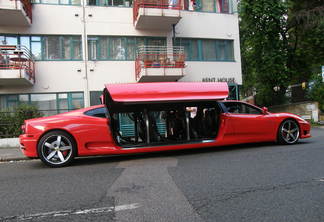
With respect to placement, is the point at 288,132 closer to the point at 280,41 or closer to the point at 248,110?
the point at 248,110

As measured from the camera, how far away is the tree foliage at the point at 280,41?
60.5ft

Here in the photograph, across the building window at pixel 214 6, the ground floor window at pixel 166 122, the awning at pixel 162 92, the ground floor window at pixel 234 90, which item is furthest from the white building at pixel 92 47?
the awning at pixel 162 92

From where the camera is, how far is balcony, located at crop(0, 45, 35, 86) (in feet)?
40.9

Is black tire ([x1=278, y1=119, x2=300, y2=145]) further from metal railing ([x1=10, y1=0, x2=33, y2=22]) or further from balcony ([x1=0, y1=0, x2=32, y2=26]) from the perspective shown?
metal railing ([x1=10, y1=0, x2=33, y2=22])

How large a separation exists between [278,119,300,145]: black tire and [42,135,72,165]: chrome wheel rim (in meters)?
5.82

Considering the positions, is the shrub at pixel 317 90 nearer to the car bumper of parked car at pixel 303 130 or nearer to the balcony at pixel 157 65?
the balcony at pixel 157 65

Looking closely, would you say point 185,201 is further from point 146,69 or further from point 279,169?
point 146,69

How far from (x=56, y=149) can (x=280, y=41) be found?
19181 mm

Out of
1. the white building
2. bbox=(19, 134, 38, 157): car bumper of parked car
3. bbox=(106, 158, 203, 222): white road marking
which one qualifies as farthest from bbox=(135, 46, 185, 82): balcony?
bbox=(106, 158, 203, 222): white road marking

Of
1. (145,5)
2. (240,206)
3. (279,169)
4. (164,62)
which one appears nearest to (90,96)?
(164,62)

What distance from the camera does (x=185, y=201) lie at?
10.7 feet

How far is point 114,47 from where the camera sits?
613 inches

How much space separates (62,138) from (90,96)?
9237mm

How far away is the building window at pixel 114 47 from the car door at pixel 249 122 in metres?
9.70
